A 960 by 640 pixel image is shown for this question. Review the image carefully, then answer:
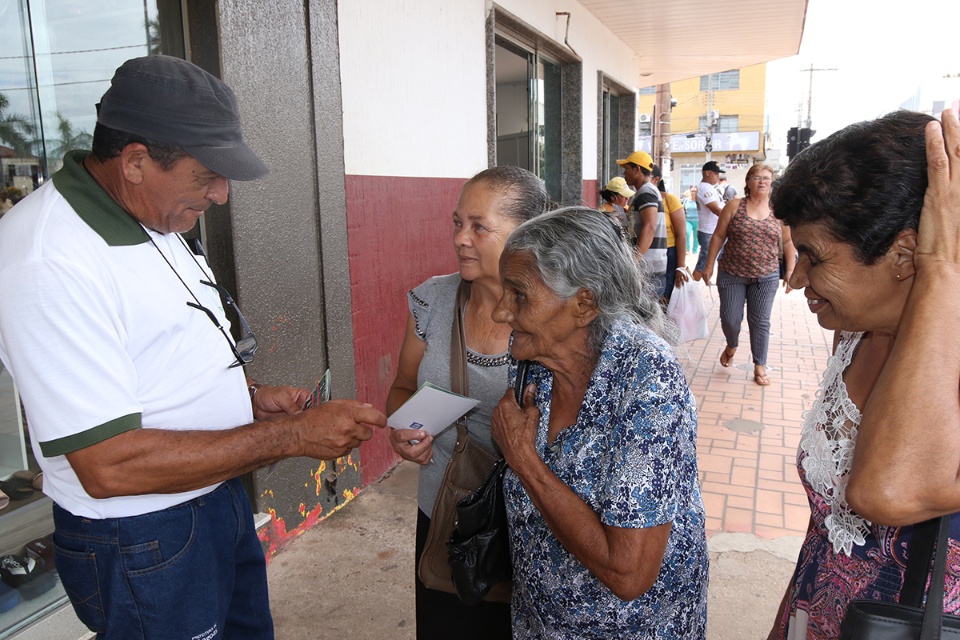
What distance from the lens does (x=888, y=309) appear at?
120 centimetres

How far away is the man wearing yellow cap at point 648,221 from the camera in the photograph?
6.75 metres

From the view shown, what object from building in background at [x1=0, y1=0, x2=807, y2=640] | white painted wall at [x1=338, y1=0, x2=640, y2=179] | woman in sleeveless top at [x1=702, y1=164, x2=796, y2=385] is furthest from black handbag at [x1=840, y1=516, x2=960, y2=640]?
woman in sleeveless top at [x1=702, y1=164, x2=796, y2=385]

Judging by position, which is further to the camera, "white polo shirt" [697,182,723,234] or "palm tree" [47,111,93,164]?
"white polo shirt" [697,182,723,234]

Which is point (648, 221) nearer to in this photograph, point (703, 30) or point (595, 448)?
point (703, 30)

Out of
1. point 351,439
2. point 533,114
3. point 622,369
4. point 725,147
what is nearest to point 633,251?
point 622,369

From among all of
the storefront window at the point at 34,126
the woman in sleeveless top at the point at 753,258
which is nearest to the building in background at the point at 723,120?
the woman in sleeveless top at the point at 753,258

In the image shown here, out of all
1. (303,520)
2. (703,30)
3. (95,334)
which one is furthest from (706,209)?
(95,334)

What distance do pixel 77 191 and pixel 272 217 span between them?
1.69m

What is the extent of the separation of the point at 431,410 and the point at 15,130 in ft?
6.22

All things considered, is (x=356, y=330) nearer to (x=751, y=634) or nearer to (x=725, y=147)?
(x=751, y=634)

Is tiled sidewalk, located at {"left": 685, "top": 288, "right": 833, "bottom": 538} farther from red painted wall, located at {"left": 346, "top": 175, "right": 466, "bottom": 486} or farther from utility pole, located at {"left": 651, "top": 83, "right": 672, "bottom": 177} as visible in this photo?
utility pole, located at {"left": 651, "top": 83, "right": 672, "bottom": 177}

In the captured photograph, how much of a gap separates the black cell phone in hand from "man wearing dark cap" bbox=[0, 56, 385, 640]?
35 cm

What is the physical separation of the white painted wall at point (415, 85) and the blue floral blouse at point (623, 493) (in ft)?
8.47

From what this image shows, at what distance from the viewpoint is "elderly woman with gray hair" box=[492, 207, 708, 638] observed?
4.45ft
